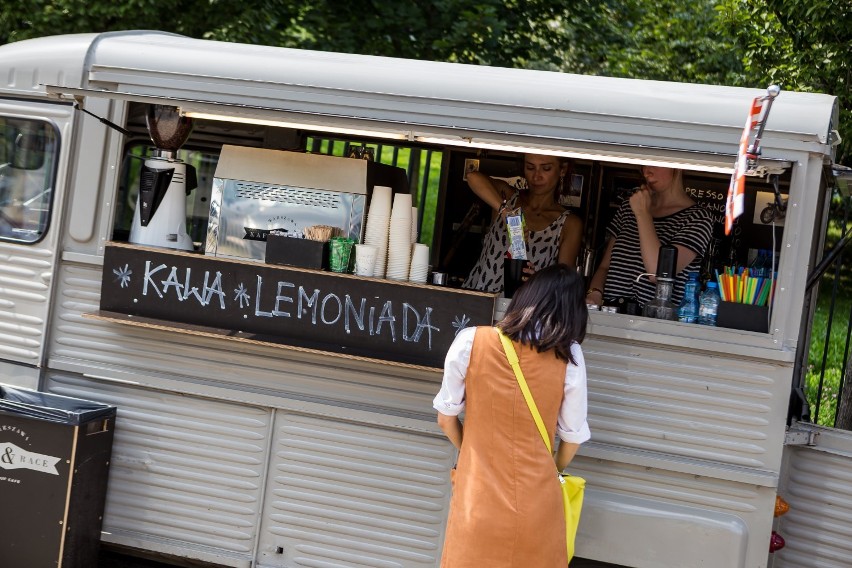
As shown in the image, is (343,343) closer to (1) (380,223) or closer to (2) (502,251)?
(1) (380,223)

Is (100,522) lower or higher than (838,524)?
lower

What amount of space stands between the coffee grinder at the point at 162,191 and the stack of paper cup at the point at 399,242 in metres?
1.06

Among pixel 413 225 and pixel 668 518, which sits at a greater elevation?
pixel 413 225

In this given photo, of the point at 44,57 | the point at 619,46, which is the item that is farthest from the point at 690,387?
the point at 619,46

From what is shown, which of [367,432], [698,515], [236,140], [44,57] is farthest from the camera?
[236,140]

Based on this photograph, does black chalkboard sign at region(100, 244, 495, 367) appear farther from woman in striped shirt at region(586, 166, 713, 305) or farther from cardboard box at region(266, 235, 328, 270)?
woman in striped shirt at region(586, 166, 713, 305)

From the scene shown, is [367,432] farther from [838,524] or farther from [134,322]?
[838,524]

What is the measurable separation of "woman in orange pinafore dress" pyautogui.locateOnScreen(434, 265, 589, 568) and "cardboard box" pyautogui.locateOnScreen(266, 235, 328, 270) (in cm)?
101

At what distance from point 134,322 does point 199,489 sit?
2.75 feet

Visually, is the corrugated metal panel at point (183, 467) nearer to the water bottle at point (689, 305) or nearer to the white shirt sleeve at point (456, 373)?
the white shirt sleeve at point (456, 373)

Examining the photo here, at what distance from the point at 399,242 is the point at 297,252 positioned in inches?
17.8

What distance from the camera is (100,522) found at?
4.72 m

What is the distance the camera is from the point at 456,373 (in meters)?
3.62

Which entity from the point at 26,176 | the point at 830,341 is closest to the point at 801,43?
the point at 26,176
